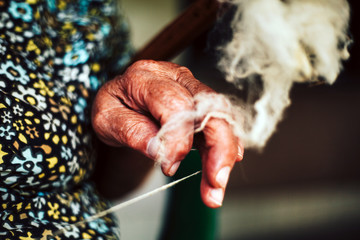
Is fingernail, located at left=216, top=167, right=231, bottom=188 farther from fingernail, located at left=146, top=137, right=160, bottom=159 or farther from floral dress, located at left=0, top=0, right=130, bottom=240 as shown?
floral dress, located at left=0, top=0, right=130, bottom=240

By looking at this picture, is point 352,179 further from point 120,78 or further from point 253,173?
point 120,78

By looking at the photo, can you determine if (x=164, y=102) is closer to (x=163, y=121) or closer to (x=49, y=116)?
(x=163, y=121)

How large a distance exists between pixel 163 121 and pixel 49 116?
0.28 m

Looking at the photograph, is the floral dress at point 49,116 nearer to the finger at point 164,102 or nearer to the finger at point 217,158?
the finger at point 164,102

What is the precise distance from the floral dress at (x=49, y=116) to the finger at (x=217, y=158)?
30cm

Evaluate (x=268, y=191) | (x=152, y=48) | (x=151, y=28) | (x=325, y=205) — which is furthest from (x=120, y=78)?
(x=325, y=205)

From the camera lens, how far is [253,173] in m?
1.62

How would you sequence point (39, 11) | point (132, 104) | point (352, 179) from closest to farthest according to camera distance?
1. point (132, 104)
2. point (39, 11)
3. point (352, 179)

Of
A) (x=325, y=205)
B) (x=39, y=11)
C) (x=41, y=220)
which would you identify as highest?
(x=39, y=11)

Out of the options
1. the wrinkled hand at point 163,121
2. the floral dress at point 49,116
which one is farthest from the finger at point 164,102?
the floral dress at point 49,116

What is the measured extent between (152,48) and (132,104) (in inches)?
10.1

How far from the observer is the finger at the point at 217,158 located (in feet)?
1.10

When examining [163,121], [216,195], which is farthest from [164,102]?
[216,195]

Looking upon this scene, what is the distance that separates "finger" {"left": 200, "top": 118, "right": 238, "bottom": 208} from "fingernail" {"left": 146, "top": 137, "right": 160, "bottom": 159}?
59 mm
